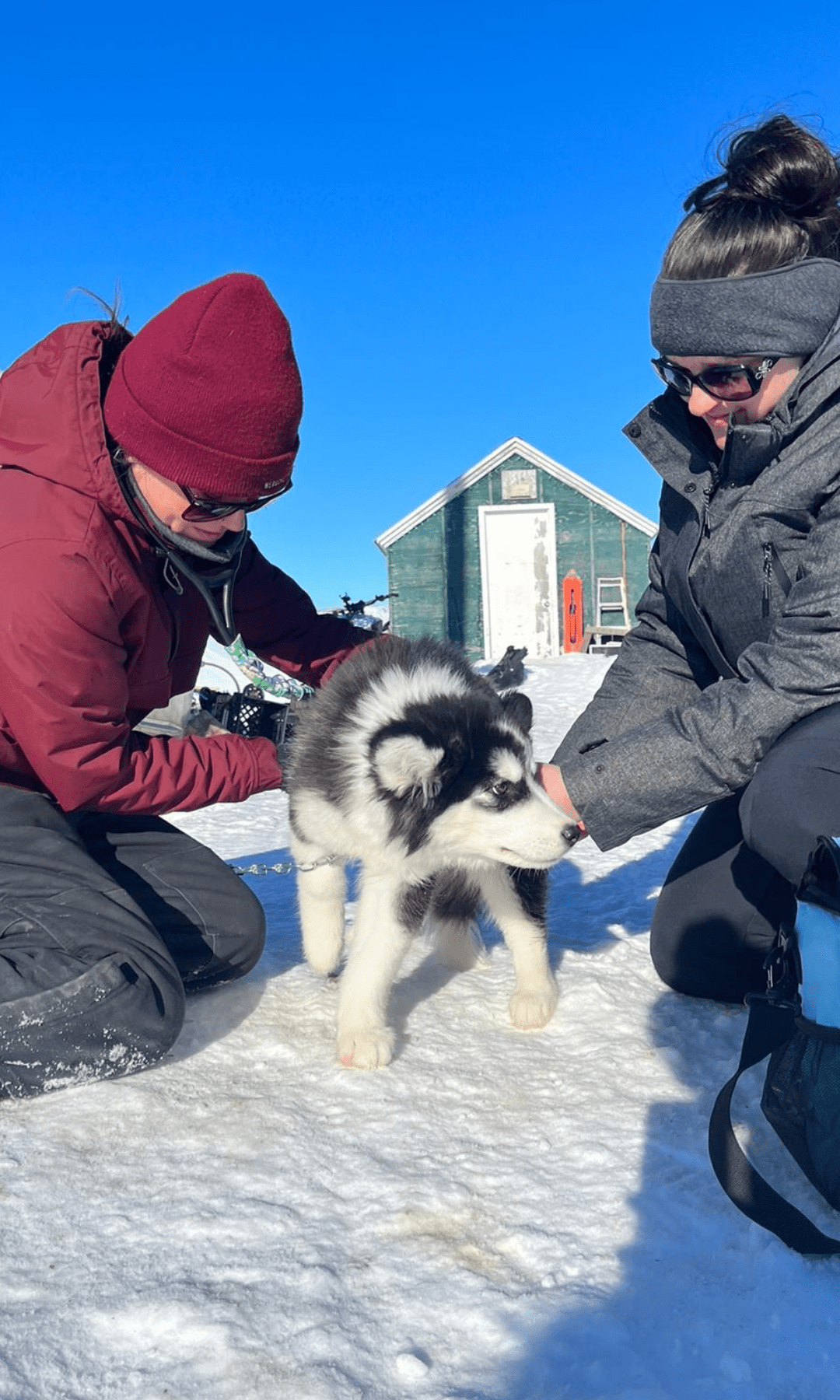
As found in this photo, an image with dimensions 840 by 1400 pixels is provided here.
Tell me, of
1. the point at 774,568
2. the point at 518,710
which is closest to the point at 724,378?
the point at 774,568

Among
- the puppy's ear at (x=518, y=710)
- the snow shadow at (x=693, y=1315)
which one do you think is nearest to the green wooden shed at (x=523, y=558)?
the puppy's ear at (x=518, y=710)

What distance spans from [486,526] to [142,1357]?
14222 millimetres

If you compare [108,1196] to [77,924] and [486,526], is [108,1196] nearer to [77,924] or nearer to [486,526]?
[77,924]

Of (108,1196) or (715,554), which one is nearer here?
(108,1196)

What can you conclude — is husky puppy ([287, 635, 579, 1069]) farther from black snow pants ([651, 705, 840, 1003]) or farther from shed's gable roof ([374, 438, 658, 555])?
shed's gable roof ([374, 438, 658, 555])

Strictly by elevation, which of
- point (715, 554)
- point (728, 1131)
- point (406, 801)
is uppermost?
point (715, 554)

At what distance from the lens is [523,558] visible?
15062 millimetres

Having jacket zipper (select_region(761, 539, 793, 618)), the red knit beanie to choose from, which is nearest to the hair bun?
jacket zipper (select_region(761, 539, 793, 618))

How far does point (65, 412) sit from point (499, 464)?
43.3 feet

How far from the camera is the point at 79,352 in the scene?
2.55 meters

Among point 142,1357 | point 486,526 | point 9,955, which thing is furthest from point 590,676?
point 142,1357

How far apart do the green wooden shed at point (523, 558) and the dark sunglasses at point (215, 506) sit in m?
12.4

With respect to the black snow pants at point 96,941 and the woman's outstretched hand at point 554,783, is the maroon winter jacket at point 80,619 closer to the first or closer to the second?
the black snow pants at point 96,941

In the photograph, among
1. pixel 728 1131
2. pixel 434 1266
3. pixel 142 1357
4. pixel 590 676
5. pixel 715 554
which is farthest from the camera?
pixel 590 676
